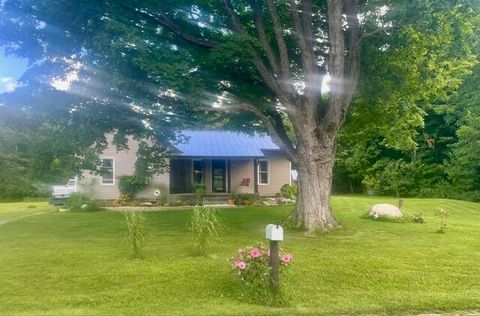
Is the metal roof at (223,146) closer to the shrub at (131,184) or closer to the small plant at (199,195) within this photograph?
the small plant at (199,195)

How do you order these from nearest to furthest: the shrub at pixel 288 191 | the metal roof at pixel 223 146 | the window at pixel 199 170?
the metal roof at pixel 223 146, the shrub at pixel 288 191, the window at pixel 199 170

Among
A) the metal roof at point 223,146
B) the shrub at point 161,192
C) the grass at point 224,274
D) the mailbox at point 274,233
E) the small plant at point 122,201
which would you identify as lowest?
the grass at point 224,274

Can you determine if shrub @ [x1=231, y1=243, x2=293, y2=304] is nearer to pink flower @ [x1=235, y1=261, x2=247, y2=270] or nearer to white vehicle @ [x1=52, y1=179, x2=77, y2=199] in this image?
pink flower @ [x1=235, y1=261, x2=247, y2=270]

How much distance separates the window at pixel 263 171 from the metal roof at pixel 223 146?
1108mm

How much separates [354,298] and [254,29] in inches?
374

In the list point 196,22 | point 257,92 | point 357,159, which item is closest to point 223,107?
point 257,92

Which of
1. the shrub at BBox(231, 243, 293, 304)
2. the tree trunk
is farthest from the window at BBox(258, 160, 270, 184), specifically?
the shrub at BBox(231, 243, 293, 304)

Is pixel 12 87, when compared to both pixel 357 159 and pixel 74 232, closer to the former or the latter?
pixel 74 232

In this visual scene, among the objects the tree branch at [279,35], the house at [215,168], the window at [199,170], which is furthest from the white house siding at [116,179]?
the tree branch at [279,35]

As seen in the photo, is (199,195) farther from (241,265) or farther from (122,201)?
(241,265)

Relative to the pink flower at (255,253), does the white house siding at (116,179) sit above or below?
above

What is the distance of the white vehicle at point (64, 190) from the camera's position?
24570 mm

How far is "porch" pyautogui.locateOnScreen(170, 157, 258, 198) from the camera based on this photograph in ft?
84.1

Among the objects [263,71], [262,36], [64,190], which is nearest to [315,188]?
[263,71]
